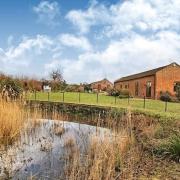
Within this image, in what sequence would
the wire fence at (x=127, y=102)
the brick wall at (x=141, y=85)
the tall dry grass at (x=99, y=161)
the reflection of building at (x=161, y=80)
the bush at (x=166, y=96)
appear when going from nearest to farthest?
the tall dry grass at (x=99, y=161) → the wire fence at (x=127, y=102) → the bush at (x=166, y=96) → the reflection of building at (x=161, y=80) → the brick wall at (x=141, y=85)

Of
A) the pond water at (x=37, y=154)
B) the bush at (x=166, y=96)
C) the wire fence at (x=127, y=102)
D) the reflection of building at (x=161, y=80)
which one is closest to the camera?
the pond water at (x=37, y=154)

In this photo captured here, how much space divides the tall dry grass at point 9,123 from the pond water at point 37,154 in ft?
0.90

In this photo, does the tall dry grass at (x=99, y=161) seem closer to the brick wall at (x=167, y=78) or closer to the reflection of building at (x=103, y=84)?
the brick wall at (x=167, y=78)

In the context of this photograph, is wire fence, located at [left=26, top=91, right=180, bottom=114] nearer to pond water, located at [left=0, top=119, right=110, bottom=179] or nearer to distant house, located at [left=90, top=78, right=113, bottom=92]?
pond water, located at [left=0, top=119, right=110, bottom=179]

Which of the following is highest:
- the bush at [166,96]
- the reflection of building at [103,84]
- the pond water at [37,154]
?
the reflection of building at [103,84]

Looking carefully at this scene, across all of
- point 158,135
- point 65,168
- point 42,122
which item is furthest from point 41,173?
point 42,122

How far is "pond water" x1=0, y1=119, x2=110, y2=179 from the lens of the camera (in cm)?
738

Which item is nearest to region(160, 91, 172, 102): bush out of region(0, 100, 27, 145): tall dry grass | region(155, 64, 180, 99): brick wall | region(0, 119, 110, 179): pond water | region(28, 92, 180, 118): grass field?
region(155, 64, 180, 99): brick wall

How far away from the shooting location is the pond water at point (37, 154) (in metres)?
7.38

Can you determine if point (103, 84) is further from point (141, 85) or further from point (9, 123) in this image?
point (9, 123)

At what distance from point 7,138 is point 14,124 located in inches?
27.8

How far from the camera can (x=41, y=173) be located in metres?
7.43

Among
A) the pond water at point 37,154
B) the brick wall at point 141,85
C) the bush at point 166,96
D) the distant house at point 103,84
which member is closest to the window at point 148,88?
the brick wall at point 141,85

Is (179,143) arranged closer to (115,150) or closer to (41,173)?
(115,150)
